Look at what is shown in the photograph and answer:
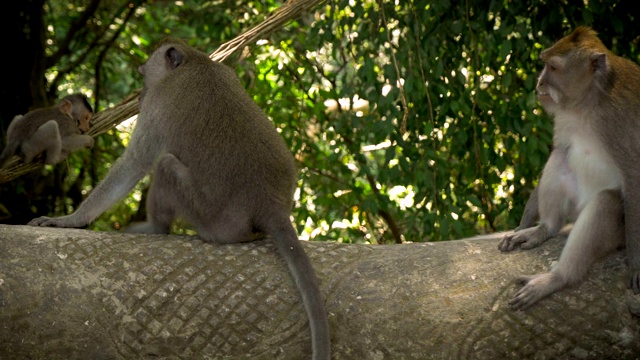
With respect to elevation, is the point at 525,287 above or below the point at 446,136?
below

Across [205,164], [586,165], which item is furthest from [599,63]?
[205,164]

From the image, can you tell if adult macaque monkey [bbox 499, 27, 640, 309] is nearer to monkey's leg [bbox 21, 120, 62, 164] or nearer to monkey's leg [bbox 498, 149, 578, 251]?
monkey's leg [bbox 498, 149, 578, 251]

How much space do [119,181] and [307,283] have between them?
1.13 metres

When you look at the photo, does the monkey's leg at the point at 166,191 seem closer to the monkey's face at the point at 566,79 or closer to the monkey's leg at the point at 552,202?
the monkey's leg at the point at 552,202

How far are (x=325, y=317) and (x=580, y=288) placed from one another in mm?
907

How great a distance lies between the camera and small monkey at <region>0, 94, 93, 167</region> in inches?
204

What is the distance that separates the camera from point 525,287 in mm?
3021

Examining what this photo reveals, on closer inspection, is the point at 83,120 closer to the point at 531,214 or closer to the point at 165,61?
the point at 165,61

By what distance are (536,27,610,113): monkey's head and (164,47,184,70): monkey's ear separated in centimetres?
161

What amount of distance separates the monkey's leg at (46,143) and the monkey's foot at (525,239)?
9.56ft

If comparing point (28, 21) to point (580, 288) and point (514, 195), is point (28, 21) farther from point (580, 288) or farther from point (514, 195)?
point (580, 288)

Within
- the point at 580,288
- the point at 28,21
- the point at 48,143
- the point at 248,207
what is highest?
the point at 28,21

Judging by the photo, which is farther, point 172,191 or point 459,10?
point 459,10

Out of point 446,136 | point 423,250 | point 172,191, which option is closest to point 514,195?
point 446,136
